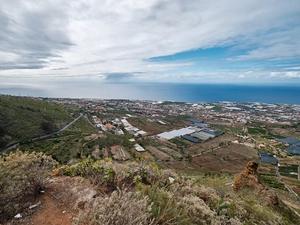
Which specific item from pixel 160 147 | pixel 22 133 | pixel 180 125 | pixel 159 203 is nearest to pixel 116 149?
pixel 160 147

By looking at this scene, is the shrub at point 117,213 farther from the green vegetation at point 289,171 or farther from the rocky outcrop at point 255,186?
the green vegetation at point 289,171

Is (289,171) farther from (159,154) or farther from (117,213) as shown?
(117,213)

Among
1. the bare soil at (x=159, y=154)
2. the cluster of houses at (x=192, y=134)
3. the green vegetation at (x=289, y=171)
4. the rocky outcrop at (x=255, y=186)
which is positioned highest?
the rocky outcrop at (x=255, y=186)

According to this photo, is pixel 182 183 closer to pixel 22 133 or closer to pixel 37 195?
pixel 37 195

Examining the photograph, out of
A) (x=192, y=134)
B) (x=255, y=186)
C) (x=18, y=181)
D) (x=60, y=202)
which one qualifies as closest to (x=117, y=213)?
(x=60, y=202)

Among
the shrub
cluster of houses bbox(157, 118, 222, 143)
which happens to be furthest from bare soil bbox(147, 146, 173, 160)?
the shrub

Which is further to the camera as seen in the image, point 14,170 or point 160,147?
point 160,147

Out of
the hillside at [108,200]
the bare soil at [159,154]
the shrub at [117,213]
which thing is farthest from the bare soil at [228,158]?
the shrub at [117,213]

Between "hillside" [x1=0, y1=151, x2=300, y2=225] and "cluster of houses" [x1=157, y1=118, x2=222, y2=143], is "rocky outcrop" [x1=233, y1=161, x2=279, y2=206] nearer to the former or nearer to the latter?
"hillside" [x1=0, y1=151, x2=300, y2=225]
